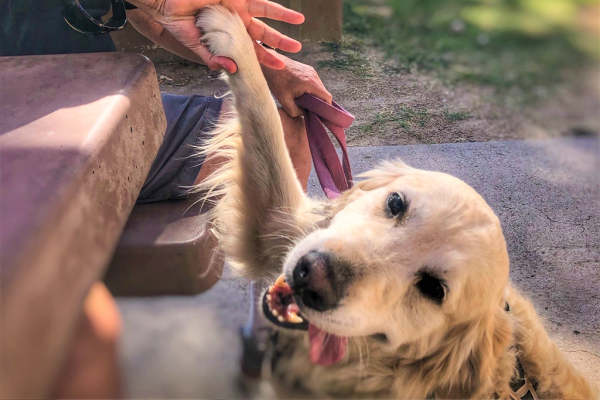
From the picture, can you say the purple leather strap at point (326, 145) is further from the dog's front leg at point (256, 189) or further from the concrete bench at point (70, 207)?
the concrete bench at point (70, 207)

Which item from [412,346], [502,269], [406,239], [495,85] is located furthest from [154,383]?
[502,269]

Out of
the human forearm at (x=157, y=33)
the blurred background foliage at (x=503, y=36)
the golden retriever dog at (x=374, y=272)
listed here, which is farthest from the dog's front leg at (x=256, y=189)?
the blurred background foliage at (x=503, y=36)

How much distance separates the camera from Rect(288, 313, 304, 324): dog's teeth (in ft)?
4.07

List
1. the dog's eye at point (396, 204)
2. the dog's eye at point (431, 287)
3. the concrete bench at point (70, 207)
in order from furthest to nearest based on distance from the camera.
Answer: the dog's eye at point (396, 204) < the dog's eye at point (431, 287) < the concrete bench at point (70, 207)

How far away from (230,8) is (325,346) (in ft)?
4.36

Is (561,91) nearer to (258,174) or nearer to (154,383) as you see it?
(154,383)

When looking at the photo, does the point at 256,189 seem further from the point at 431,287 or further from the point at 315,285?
the point at 431,287

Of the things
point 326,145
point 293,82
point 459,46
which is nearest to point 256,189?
point 326,145

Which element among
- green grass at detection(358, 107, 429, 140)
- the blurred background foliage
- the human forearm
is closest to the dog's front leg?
the human forearm

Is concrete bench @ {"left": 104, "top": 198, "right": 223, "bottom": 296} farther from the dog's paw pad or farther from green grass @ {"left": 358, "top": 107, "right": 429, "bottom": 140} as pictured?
green grass @ {"left": 358, "top": 107, "right": 429, "bottom": 140}

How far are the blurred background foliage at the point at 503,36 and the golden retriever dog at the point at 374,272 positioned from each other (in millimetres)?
537

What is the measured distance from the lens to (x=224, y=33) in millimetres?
1524

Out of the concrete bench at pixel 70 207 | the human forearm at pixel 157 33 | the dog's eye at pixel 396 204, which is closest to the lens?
the concrete bench at pixel 70 207

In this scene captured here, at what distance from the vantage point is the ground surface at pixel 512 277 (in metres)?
0.61
